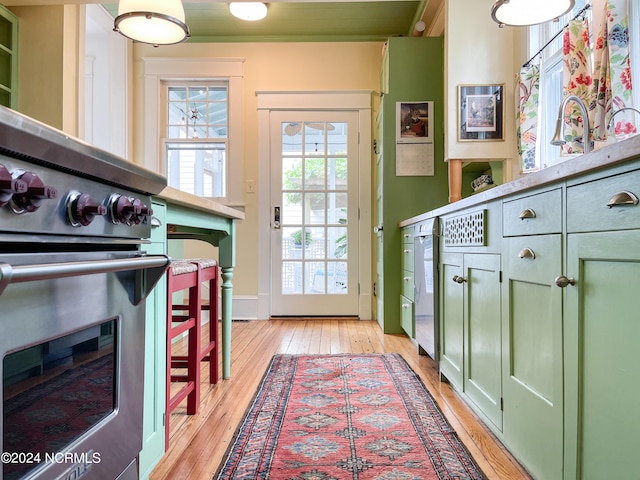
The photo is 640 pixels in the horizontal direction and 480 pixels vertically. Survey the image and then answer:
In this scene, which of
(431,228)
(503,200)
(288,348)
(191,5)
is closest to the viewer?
(503,200)

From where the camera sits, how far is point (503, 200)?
1354mm

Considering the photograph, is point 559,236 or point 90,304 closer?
point 90,304

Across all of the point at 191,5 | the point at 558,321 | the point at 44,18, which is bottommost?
the point at 558,321

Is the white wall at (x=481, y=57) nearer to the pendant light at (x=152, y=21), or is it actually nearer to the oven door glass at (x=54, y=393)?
the pendant light at (x=152, y=21)

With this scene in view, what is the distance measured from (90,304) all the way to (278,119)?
3377 millimetres

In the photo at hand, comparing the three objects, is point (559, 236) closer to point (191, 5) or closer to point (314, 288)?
point (314, 288)

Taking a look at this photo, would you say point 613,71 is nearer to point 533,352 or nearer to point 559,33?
point 559,33

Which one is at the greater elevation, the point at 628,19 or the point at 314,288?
the point at 628,19

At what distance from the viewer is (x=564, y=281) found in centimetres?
96

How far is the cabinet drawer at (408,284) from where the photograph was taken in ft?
9.05

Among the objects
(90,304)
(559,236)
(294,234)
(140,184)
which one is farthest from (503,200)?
(294,234)

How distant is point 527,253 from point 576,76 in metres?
1.11

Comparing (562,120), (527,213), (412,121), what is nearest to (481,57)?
(412,121)

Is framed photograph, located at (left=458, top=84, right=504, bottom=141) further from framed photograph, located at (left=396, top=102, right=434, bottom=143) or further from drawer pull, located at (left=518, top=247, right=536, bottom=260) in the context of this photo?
drawer pull, located at (left=518, top=247, right=536, bottom=260)
